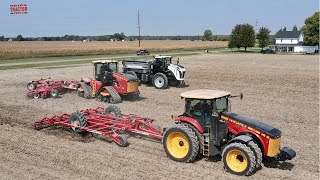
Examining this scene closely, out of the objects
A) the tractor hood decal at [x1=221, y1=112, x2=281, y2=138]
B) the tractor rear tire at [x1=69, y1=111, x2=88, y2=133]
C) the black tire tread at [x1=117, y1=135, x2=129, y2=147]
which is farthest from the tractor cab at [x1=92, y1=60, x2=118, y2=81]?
the tractor hood decal at [x1=221, y1=112, x2=281, y2=138]

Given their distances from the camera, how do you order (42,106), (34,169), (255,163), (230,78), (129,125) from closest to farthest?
(255,163) < (34,169) < (129,125) < (42,106) < (230,78)

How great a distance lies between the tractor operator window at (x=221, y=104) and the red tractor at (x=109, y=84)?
861 centimetres

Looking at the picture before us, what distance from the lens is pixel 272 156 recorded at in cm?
803

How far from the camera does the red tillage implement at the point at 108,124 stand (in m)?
10.4

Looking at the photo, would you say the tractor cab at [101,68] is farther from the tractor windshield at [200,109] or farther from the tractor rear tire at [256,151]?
the tractor rear tire at [256,151]

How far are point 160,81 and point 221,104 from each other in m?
13.3

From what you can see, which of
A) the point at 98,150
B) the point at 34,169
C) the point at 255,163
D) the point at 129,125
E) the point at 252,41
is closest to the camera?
the point at 255,163

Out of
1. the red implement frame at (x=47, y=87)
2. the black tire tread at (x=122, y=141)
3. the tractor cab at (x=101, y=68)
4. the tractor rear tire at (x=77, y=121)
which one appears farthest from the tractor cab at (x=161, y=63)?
the black tire tread at (x=122, y=141)

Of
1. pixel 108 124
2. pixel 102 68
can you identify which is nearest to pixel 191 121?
pixel 108 124

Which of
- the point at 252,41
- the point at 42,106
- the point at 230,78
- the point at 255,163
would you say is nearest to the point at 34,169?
the point at 255,163

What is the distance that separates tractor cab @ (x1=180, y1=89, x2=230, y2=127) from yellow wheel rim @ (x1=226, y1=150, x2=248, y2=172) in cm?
97

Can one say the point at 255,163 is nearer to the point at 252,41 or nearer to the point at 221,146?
the point at 221,146

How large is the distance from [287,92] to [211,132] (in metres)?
13.4

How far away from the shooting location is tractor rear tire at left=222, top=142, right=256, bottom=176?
7845 millimetres
